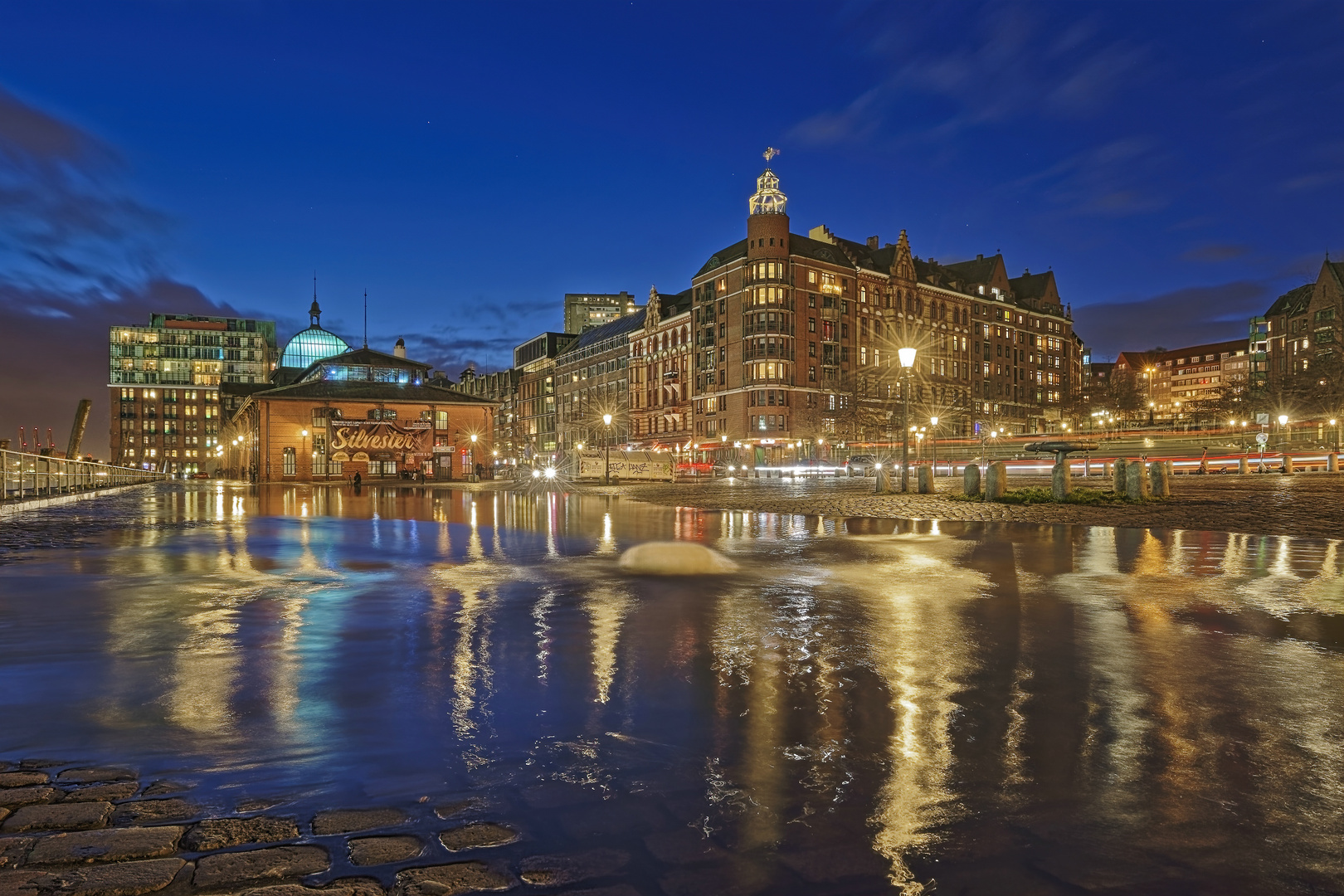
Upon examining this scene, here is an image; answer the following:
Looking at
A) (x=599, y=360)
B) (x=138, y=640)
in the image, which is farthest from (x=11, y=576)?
(x=599, y=360)

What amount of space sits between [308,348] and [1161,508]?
133598 millimetres

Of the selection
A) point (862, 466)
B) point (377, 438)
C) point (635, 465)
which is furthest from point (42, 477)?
point (862, 466)

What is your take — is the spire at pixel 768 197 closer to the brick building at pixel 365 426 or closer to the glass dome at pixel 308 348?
the brick building at pixel 365 426

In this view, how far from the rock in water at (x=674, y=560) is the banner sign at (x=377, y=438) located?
2263 inches

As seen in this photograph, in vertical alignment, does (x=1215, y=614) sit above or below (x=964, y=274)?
below

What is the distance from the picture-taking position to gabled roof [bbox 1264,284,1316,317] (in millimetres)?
124188

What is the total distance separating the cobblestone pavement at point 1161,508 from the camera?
16.5 metres

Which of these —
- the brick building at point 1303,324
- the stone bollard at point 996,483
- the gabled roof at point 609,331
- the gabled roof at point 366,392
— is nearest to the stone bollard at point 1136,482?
the stone bollard at point 996,483

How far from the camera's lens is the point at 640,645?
6.37 meters

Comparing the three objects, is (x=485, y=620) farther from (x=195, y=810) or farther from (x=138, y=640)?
(x=195, y=810)

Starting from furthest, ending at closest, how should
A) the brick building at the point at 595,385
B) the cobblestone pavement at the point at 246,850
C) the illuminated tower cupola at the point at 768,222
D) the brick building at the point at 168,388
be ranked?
the brick building at the point at 168,388 → the brick building at the point at 595,385 → the illuminated tower cupola at the point at 768,222 → the cobblestone pavement at the point at 246,850

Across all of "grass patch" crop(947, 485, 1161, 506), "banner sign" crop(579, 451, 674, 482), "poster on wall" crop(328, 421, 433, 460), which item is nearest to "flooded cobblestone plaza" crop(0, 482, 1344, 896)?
"grass patch" crop(947, 485, 1161, 506)

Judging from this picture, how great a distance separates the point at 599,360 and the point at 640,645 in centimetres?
11294

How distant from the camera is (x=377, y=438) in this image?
2601 inches
